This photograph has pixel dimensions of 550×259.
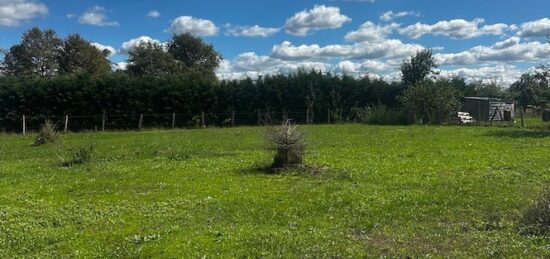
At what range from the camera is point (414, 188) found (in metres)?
10.8

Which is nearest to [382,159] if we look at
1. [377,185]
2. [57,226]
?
[377,185]

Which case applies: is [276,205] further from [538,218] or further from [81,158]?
[81,158]

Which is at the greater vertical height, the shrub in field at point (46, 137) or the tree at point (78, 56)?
the tree at point (78, 56)

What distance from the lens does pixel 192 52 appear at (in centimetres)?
7406

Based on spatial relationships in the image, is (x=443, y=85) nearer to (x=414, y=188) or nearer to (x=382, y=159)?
(x=382, y=159)

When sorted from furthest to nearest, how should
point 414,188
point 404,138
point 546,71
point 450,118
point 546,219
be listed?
point 450,118, point 546,71, point 404,138, point 414,188, point 546,219

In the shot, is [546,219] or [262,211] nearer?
[546,219]

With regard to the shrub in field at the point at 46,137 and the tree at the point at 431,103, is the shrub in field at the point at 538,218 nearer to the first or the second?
the shrub in field at the point at 46,137

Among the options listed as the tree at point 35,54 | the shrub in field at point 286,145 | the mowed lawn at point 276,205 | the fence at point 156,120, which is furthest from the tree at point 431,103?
the tree at point 35,54

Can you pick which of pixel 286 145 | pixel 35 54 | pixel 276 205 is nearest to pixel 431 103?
pixel 286 145

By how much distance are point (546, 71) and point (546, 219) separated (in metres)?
25.2

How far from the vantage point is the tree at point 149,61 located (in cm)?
6781

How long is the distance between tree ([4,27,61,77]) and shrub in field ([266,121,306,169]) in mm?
57181

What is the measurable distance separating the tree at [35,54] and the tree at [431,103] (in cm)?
4573
